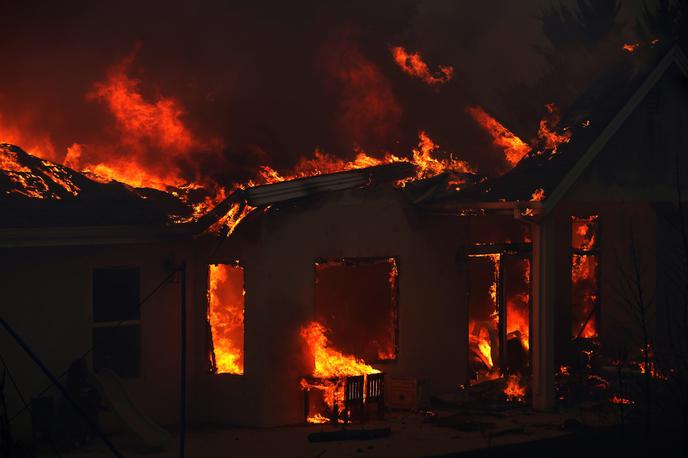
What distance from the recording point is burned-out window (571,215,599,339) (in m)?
18.9

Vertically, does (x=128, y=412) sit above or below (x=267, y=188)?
below

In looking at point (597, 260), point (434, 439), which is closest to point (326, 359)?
point (434, 439)

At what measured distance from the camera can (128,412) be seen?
1341 centimetres

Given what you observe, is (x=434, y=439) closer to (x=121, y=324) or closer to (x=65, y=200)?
(x=121, y=324)

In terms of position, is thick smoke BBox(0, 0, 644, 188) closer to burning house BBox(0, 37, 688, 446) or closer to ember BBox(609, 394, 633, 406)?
burning house BBox(0, 37, 688, 446)

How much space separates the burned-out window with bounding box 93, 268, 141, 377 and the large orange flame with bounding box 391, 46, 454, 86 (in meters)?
8.33

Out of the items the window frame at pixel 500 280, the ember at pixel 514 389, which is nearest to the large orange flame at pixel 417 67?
the window frame at pixel 500 280

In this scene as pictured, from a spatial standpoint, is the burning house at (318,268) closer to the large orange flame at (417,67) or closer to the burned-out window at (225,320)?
the burned-out window at (225,320)

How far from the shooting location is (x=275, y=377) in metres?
14.6

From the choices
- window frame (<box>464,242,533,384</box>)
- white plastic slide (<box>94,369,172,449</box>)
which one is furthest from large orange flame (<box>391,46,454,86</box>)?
white plastic slide (<box>94,369,172,449</box>)

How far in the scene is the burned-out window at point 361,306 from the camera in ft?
51.2

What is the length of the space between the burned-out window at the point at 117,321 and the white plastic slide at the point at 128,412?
13.5 inches

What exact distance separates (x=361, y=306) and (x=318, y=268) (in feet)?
3.77

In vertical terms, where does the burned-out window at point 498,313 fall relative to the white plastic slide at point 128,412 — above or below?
above
